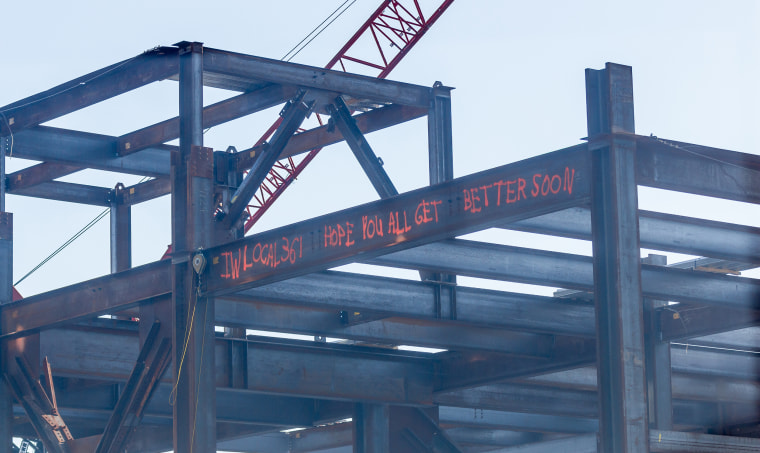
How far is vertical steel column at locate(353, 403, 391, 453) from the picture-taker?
2112 cm

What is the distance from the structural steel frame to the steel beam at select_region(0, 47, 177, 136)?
4 centimetres

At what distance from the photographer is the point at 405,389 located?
68.6 ft

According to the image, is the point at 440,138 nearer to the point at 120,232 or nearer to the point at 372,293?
the point at 372,293

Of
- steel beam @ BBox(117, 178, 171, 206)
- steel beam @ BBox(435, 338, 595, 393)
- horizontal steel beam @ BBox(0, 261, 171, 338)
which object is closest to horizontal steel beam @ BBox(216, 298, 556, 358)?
steel beam @ BBox(435, 338, 595, 393)

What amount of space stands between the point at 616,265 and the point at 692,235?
16.9ft

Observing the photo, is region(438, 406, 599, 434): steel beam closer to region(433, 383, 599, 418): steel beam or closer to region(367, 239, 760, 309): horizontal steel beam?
region(433, 383, 599, 418): steel beam

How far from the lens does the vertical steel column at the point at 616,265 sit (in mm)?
11023

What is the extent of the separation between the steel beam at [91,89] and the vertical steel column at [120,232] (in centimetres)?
440

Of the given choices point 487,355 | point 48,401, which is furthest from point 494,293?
point 48,401

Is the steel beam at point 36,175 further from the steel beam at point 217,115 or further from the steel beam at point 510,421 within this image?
the steel beam at point 510,421

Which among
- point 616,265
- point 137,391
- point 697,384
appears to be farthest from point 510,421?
point 616,265

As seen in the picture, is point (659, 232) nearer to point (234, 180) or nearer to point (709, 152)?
point (709, 152)

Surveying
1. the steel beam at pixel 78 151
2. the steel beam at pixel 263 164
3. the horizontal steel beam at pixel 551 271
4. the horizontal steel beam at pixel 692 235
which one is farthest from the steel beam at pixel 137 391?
the steel beam at pixel 78 151

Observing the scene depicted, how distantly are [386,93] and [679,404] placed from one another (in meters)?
9.38
